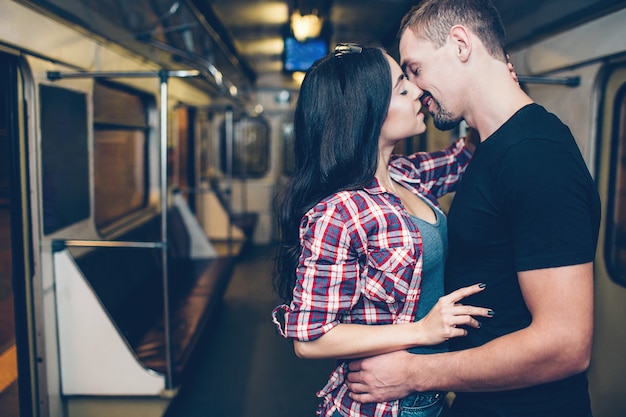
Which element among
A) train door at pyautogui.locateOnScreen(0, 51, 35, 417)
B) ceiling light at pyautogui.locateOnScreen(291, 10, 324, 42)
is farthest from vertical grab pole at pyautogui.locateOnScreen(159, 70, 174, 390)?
ceiling light at pyautogui.locateOnScreen(291, 10, 324, 42)

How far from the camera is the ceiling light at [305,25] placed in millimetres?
4641

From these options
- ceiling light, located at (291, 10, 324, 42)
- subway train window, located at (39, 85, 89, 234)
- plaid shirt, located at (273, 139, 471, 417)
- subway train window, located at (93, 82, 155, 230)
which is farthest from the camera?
ceiling light, located at (291, 10, 324, 42)

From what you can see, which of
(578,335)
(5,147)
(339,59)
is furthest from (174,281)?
(578,335)

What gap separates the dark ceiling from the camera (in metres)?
2.69

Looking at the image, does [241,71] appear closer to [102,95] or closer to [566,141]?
[102,95]

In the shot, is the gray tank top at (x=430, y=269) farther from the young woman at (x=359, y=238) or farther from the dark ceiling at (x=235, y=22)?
the dark ceiling at (x=235, y=22)

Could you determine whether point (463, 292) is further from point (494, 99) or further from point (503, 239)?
point (494, 99)

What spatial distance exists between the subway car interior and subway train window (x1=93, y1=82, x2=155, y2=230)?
0.02 m

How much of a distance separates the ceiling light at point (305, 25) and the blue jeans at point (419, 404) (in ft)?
12.8

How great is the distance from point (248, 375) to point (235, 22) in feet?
11.6

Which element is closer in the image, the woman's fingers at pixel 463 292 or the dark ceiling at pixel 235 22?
the woman's fingers at pixel 463 292

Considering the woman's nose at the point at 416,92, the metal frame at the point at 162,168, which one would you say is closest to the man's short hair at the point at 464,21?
the woman's nose at the point at 416,92

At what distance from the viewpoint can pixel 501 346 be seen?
1.09m

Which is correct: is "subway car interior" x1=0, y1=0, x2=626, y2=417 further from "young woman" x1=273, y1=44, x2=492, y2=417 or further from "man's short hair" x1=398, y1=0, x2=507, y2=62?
"young woman" x1=273, y1=44, x2=492, y2=417
